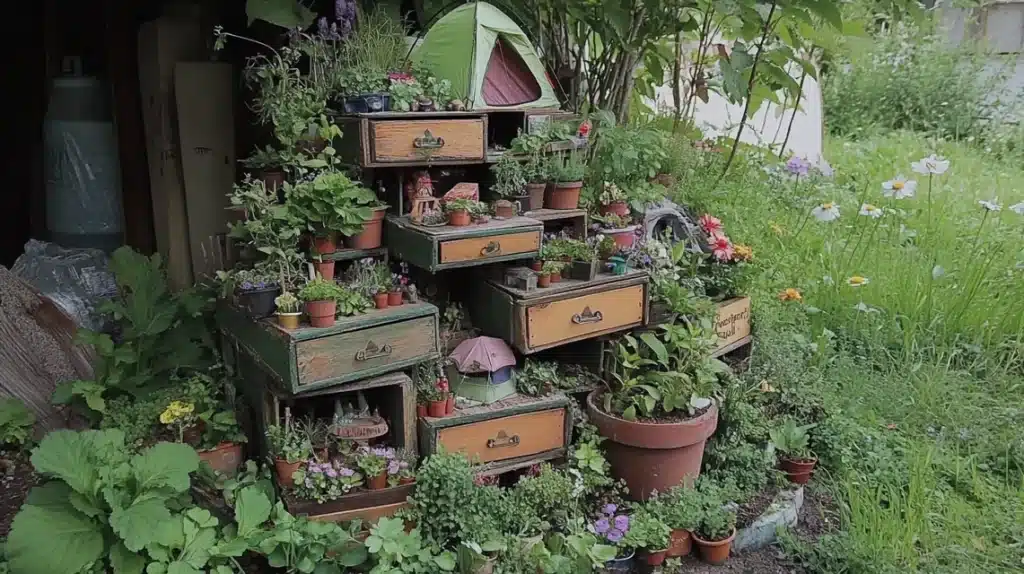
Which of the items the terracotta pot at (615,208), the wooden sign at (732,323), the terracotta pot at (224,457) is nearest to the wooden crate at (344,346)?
the terracotta pot at (224,457)

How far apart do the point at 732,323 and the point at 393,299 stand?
168 centimetres

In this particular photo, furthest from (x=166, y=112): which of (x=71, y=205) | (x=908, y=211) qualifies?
(x=908, y=211)

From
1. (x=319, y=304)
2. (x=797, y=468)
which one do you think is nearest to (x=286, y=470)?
(x=319, y=304)

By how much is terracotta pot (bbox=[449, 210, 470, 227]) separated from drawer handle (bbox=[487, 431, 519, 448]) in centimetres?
77

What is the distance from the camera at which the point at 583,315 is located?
317cm

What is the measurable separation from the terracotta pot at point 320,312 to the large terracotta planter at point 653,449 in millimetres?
1136

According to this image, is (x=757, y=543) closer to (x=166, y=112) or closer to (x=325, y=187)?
(x=325, y=187)

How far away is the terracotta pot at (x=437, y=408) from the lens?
2.91 metres

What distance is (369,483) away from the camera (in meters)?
2.77

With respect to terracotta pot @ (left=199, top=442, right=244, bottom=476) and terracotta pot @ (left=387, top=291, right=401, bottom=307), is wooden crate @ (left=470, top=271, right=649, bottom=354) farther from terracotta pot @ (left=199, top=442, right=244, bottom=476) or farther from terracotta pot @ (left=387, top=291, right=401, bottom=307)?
terracotta pot @ (left=199, top=442, right=244, bottom=476)

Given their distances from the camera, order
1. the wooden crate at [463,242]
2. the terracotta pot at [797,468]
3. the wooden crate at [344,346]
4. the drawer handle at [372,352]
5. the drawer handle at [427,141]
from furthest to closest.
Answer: the terracotta pot at [797,468], the drawer handle at [427,141], the wooden crate at [463,242], the drawer handle at [372,352], the wooden crate at [344,346]

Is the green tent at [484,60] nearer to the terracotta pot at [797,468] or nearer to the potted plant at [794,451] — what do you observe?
the potted plant at [794,451]

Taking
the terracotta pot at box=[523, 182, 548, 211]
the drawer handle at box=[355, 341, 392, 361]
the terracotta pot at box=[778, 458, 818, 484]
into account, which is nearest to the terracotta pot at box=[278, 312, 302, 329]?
the drawer handle at box=[355, 341, 392, 361]

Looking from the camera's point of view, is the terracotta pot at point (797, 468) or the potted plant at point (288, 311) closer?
the potted plant at point (288, 311)
